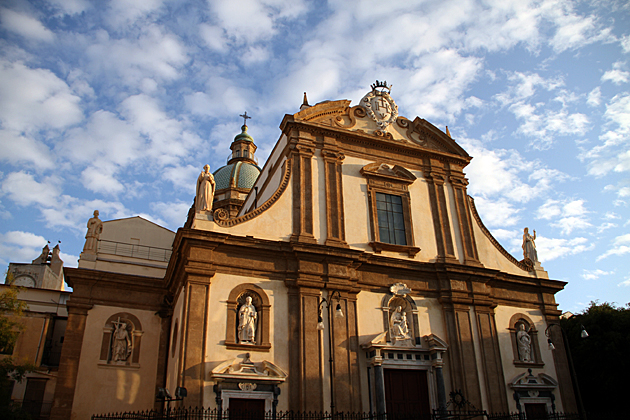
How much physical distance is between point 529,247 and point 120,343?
1692 centimetres

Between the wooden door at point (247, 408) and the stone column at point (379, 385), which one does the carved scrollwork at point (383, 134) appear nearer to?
the stone column at point (379, 385)

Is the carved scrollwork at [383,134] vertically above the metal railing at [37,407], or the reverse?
the carved scrollwork at [383,134]

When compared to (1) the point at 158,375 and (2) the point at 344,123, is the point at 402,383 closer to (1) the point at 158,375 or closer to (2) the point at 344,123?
(1) the point at 158,375

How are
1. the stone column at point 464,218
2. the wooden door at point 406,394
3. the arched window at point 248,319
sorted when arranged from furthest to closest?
the stone column at point 464,218
the wooden door at point 406,394
the arched window at point 248,319

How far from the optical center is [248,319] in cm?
1608

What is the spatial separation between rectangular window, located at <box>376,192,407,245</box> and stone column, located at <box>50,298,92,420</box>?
1131cm

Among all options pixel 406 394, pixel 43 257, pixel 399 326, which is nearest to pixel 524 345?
pixel 399 326

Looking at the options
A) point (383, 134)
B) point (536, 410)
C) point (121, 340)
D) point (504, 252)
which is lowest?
point (536, 410)

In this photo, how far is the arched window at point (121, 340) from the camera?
1894 centimetres

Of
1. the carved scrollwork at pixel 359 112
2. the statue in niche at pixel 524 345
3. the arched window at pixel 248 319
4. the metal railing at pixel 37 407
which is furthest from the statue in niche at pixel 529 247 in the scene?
the metal railing at pixel 37 407

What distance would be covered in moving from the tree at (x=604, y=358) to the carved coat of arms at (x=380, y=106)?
1357cm

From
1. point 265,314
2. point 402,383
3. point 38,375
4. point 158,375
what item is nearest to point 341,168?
point 265,314

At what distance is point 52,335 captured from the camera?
80.6 ft

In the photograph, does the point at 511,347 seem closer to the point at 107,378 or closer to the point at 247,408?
the point at 247,408
